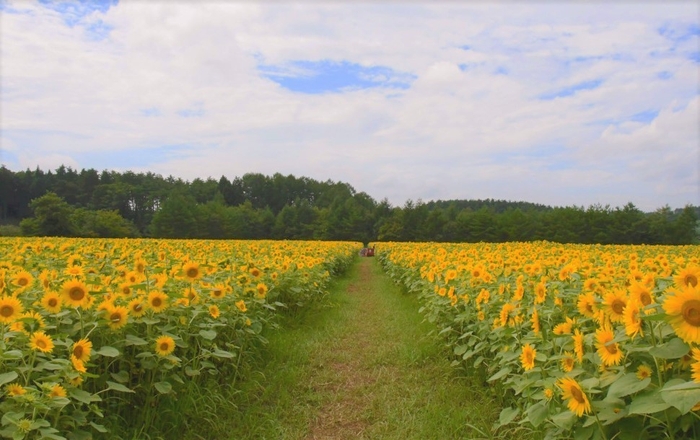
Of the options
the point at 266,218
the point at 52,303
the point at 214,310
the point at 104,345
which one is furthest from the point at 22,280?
the point at 266,218

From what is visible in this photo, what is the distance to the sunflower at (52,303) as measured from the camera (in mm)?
2654

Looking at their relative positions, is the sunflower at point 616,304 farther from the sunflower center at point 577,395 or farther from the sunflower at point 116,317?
the sunflower at point 116,317

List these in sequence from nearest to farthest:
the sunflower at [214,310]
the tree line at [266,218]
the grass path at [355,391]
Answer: the grass path at [355,391] → the sunflower at [214,310] → the tree line at [266,218]

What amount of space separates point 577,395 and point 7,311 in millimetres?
2604

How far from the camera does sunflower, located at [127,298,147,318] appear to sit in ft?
9.57

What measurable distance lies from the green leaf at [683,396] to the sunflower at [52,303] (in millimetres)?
2904

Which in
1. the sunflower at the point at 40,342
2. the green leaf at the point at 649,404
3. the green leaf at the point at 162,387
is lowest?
the green leaf at the point at 162,387

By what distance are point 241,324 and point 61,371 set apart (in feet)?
6.94

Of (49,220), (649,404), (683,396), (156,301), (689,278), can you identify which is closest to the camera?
(683,396)

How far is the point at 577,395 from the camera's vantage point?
1742mm

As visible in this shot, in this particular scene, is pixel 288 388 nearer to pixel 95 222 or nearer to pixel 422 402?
pixel 422 402

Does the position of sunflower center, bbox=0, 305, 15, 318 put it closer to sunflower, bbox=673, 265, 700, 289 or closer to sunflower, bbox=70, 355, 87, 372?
sunflower, bbox=70, 355, 87, 372

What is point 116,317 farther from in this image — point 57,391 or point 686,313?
point 686,313

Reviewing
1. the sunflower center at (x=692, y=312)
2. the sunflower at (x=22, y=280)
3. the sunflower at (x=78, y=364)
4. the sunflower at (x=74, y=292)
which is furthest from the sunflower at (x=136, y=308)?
the sunflower center at (x=692, y=312)
